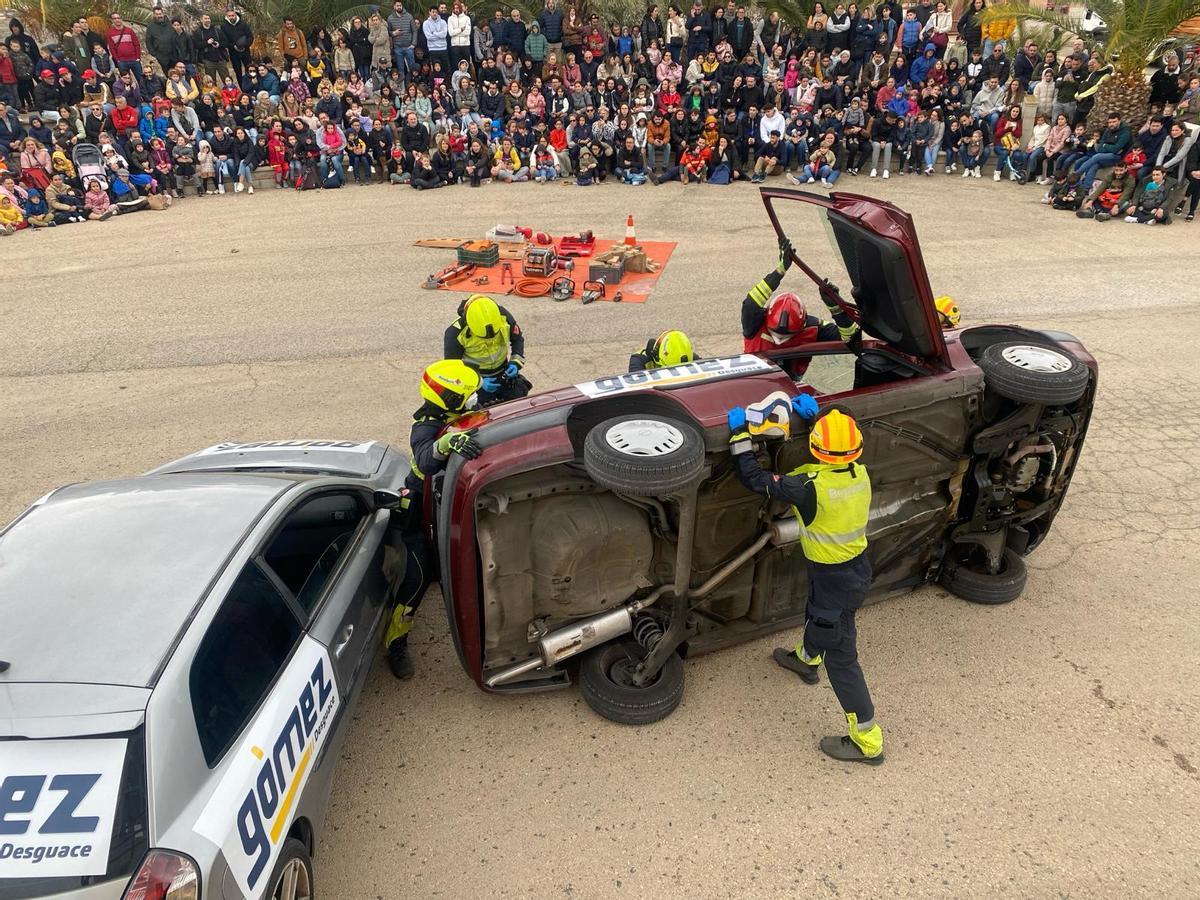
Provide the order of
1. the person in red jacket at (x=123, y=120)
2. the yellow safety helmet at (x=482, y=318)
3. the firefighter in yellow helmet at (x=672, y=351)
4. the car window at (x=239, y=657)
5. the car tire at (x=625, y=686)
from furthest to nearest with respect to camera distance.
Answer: the person in red jacket at (x=123, y=120), the yellow safety helmet at (x=482, y=318), the firefighter in yellow helmet at (x=672, y=351), the car tire at (x=625, y=686), the car window at (x=239, y=657)

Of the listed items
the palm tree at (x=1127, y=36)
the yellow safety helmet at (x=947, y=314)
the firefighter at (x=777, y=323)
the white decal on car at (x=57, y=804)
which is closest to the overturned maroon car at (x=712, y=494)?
the yellow safety helmet at (x=947, y=314)

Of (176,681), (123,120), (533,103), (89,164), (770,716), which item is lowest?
(770,716)

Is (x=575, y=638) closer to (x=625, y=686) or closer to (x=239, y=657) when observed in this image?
(x=625, y=686)

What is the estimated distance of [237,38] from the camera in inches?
715

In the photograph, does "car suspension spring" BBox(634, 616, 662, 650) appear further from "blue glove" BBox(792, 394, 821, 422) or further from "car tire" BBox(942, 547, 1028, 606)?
"car tire" BBox(942, 547, 1028, 606)

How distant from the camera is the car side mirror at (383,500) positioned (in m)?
4.29

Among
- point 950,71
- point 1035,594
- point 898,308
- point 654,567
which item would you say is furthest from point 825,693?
point 950,71

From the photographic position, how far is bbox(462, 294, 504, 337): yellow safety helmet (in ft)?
18.2

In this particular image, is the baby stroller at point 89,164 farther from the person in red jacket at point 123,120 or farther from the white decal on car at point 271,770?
the white decal on car at point 271,770

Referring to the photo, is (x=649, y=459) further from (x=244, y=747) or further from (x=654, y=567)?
(x=244, y=747)

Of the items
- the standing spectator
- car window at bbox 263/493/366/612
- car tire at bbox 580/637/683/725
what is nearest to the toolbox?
car window at bbox 263/493/366/612

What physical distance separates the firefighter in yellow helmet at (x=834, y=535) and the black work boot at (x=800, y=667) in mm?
430

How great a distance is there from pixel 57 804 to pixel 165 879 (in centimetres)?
39

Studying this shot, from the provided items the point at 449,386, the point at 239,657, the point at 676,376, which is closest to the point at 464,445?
the point at 449,386
